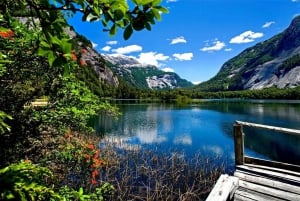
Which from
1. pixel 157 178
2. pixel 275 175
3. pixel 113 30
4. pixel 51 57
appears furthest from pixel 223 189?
pixel 157 178

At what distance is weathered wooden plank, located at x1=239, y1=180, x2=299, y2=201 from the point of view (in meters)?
5.46

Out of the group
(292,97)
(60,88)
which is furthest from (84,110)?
(292,97)

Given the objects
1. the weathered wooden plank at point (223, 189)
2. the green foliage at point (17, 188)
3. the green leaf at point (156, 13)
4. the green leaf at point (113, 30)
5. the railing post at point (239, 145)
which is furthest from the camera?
the railing post at point (239, 145)

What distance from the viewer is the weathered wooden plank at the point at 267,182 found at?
232 inches

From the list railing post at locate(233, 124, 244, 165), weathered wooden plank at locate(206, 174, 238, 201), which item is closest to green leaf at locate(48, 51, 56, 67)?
weathered wooden plank at locate(206, 174, 238, 201)

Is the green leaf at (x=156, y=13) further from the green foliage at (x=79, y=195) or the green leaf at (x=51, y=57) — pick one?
the green foliage at (x=79, y=195)

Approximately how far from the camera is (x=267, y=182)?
6312mm

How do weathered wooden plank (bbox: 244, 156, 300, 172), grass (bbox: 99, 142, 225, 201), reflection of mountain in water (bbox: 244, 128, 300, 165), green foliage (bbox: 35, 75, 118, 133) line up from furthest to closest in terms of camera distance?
reflection of mountain in water (bbox: 244, 128, 300, 165) → grass (bbox: 99, 142, 225, 201) → weathered wooden plank (bbox: 244, 156, 300, 172) → green foliage (bbox: 35, 75, 118, 133)

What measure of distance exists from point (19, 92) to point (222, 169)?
12185 millimetres

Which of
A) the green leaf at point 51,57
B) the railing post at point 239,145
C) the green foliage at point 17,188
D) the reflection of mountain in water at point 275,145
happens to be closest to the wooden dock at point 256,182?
the railing post at point 239,145

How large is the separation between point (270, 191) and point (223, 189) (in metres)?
1.44

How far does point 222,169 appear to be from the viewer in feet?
50.7

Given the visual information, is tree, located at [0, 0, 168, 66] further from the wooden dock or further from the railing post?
the railing post

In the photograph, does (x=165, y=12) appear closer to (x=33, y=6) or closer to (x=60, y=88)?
(x=33, y=6)
